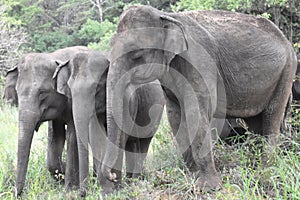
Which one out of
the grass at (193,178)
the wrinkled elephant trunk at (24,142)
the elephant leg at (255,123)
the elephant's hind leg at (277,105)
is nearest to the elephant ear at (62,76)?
the wrinkled elephant trunk at (24,142)

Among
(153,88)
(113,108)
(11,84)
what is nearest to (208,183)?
(113,108)

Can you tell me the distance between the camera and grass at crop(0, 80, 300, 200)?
341cm

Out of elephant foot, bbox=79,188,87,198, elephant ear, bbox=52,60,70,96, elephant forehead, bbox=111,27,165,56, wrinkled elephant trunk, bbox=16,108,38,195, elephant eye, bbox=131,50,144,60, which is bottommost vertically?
elephant foot, bbox=79,188,87,198

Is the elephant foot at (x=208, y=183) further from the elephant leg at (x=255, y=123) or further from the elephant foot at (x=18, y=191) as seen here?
the elephant foot at (x=18, y=191)

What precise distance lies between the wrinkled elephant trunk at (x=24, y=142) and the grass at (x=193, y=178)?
0.14 meters

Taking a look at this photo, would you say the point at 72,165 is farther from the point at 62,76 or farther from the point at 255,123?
the point at 255,123

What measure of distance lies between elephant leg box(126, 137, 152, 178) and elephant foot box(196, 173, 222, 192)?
1403 millimetres

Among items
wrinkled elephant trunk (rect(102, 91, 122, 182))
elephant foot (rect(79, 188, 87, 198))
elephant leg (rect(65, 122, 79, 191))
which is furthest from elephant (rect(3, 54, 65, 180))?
wrinkled elephant trunk (rect(102, 91, 122, 182))

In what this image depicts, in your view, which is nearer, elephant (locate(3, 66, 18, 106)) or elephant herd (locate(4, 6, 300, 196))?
elephant herd (locate(4, 6, 300, 196))

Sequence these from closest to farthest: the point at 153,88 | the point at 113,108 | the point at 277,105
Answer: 1. the point at 113,108
2. the point at 277,105
3. the point at 153,88

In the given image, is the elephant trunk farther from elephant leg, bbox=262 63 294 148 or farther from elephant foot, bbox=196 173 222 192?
elephant leg, bbox=262 63 294 148

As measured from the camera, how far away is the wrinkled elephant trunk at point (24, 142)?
14.5 ft

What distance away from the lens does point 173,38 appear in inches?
139

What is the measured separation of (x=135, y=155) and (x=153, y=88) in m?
0.78
